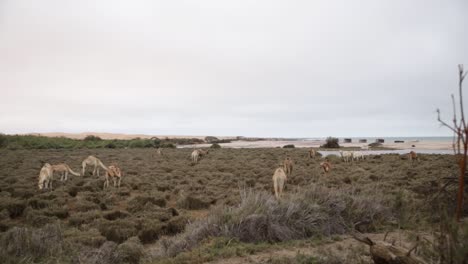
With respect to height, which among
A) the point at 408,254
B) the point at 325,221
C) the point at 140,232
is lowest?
the point at 140,232

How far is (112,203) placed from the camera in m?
12.8

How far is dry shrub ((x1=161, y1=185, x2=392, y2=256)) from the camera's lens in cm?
719

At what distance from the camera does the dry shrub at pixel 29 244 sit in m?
5.82

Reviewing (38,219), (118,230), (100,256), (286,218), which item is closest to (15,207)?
(38,219)

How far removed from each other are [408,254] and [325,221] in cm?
401

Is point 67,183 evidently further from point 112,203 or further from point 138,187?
point 112,203

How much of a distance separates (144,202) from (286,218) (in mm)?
6969

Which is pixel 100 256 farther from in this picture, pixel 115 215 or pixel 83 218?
pixel 115 215

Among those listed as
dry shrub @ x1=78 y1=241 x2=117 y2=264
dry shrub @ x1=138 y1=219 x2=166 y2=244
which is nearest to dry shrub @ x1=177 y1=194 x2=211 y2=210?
dry shrub @ x1=138 y1=219 x2=166 y2=244

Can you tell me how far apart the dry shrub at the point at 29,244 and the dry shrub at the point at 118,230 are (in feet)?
7.28

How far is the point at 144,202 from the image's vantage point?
12.9 m

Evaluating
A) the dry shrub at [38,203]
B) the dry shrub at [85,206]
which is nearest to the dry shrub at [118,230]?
the dry shrub at [85,206]

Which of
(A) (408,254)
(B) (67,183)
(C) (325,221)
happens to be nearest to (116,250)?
(C) (325,221)

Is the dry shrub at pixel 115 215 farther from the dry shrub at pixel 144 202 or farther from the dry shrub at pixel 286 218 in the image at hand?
the dry shrub at pixel 286 218
